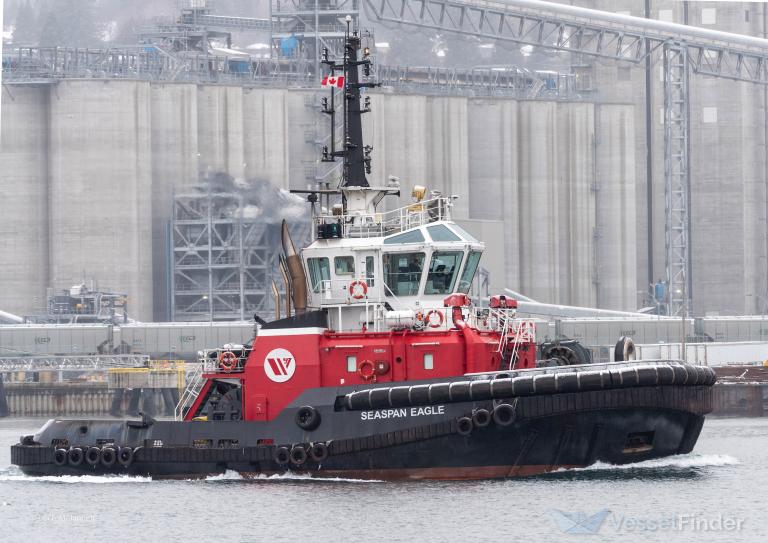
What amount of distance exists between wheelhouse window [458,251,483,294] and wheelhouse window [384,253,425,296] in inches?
39.7

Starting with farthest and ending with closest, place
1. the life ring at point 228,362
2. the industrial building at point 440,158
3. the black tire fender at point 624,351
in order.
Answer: the industrial building at point 440,158
the life ring at point 228,362
the black tire fender at point 624,351

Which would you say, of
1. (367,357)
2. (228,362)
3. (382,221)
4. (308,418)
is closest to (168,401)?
(228,362)

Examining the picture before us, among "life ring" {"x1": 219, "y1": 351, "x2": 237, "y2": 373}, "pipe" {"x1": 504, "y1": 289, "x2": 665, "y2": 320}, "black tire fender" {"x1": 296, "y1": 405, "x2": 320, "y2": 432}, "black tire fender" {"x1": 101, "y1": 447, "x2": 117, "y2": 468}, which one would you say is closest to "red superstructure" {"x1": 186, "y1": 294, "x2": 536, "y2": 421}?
"life ring" {"x1": 219, "y1": 351, "x2": 237, "y2": 373}

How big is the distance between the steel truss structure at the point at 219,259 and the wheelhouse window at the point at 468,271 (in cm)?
5375

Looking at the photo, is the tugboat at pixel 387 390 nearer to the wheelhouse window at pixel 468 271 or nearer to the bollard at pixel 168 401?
the wheelhouse window at pixel 468 271

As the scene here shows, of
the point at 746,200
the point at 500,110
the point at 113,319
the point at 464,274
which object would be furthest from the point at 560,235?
→ the point at 464,274

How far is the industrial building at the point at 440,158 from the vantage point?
89.1 metres

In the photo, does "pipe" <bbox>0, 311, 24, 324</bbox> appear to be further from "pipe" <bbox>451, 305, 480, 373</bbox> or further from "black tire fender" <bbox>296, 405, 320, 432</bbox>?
"pipe" <bbox>451, 305, 480, 373</bbox>

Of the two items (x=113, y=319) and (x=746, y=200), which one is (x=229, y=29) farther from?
(x=746, y=200)

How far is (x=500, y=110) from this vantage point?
10044 cm

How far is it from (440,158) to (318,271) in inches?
2556

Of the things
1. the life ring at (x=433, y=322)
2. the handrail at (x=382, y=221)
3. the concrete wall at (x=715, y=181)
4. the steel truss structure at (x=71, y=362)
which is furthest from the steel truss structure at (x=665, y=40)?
the life ring at (x=433, y=322)
